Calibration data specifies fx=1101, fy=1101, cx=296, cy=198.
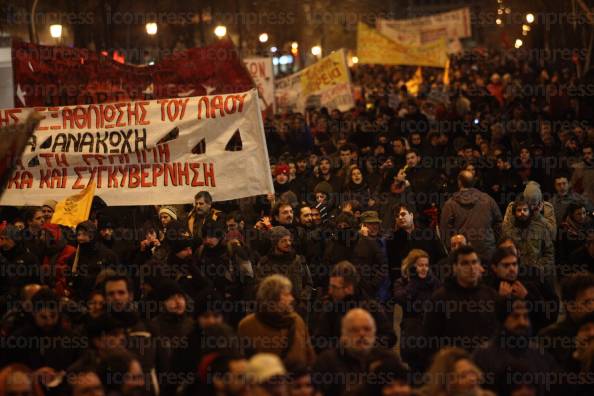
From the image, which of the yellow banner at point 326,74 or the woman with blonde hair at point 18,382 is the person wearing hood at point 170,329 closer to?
the woman with blonde hair at point 18,382

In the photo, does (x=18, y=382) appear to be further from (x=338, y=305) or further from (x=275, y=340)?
(x=338, y=305)

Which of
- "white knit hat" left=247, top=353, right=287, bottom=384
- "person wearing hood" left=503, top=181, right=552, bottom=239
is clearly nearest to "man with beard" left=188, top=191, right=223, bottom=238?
"person wearing hood" left=503, top=181, right=552, bottom=239

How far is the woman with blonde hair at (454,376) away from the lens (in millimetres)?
6215

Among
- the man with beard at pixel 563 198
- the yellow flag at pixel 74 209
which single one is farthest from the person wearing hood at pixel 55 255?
the man with beard at pixel 563 198

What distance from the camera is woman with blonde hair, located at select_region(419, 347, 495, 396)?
621 centimetres

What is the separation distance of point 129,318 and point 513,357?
2.69m

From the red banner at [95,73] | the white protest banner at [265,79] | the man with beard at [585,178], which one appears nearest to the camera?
the red banner at [95,73]

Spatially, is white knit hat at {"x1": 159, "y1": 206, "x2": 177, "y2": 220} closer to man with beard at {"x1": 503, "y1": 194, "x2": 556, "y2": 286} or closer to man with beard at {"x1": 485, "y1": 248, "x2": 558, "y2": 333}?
man with beard at {"x1": 503, "y1": 194, "x2": 556, "y2": 286}

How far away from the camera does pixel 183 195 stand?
40.0 ft

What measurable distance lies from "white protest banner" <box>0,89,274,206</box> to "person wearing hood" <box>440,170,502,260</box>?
6.68ft

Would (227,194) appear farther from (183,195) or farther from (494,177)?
(494,177)

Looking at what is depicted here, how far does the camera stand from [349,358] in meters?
7.28

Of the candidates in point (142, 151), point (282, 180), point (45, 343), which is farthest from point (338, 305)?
point (282, 180)

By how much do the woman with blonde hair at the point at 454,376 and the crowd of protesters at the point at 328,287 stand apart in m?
0.01
